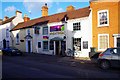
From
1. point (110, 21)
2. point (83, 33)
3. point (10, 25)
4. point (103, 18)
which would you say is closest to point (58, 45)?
point (83, 33)

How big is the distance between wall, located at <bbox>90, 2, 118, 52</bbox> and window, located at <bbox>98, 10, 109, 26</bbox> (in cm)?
37

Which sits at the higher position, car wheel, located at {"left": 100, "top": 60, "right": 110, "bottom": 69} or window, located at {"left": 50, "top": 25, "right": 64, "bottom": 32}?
window, located at {"left": 50, "top": 25, "right": 64, "bottom": 32}

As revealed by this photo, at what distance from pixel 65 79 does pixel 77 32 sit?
607 inches

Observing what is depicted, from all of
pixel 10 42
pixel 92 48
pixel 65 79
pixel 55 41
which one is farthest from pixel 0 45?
pixel 65 79

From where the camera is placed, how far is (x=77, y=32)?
2447 centimetres

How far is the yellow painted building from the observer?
2070cm

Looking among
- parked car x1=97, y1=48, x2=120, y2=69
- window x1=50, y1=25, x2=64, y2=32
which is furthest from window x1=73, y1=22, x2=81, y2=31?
parked car x1=97, y1=48, x2=120, y2=69

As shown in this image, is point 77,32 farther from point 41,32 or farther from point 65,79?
point 65,79

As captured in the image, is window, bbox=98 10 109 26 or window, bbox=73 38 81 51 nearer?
window, bbox=98 10 109 26

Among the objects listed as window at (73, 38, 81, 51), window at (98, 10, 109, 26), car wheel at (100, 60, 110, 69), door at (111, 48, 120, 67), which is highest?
window at (98, 10, 109, 26)

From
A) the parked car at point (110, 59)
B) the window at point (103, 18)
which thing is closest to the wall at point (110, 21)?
the window at point (103, 18)

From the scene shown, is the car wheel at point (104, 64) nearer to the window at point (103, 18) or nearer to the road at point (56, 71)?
the road at point (56, 71)

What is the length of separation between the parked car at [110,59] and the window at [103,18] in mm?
8440

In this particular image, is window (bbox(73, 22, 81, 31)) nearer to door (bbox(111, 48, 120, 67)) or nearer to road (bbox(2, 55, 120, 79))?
road (bbox(2, 55, 120, 79))
